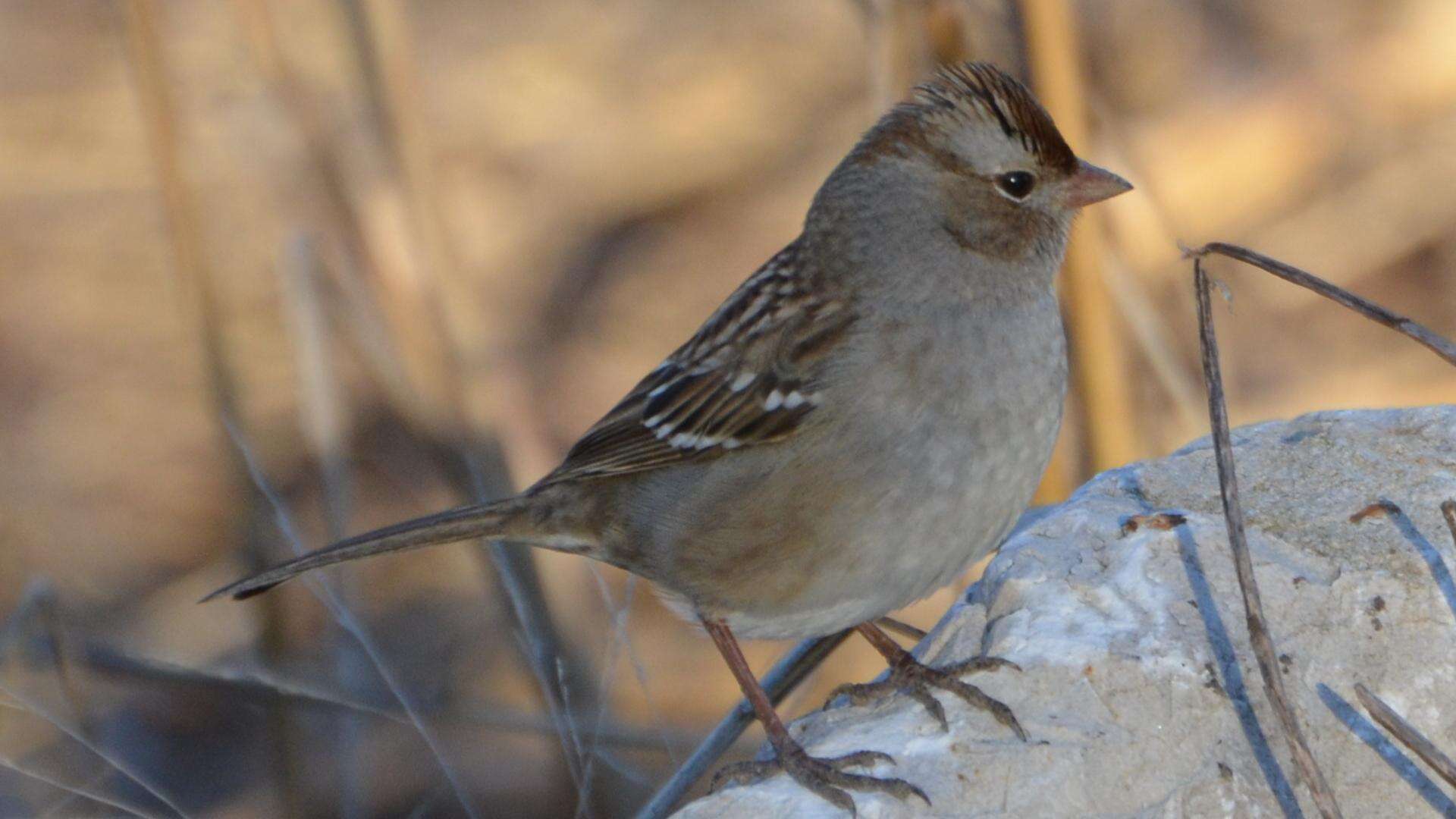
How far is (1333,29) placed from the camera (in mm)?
6430

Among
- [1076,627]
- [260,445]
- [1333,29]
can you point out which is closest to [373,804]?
[260,445]

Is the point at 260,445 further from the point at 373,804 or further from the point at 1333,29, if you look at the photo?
the point at 1333,29

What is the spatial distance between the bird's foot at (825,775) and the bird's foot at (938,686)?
151 mm

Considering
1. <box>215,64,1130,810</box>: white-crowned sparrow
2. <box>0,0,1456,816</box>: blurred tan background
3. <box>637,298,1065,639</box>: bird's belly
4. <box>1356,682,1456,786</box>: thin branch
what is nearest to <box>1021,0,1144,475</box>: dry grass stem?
<box>0,0,1456,816</box>: blurred tan background

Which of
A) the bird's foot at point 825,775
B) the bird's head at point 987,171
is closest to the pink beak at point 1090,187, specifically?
the bird's head at point 987,171

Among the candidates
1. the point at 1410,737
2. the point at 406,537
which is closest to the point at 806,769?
the point at 1410,737

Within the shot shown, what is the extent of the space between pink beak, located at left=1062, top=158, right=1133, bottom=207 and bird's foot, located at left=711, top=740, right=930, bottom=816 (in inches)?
49.9

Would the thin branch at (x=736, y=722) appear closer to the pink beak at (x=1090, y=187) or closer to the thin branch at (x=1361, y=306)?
the pink beak at (x=1090, y=187)

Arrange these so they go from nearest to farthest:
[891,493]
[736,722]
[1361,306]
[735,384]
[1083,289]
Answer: [1361,306] < [891,493] < [736,722] < [735,384] < [1083,289]

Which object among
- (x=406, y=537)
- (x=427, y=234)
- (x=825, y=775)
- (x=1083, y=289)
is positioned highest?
(x=427, y=234)

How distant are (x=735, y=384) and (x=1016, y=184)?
0.69 metres

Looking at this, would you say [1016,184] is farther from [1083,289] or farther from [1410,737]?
[1410,737]

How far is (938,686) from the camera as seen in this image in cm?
275

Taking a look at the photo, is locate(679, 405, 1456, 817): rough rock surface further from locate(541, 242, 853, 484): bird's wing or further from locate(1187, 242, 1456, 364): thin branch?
→ locate(541, 242, 853, 484): bird's wing
